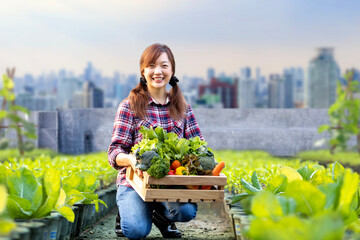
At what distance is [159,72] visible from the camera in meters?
3.10

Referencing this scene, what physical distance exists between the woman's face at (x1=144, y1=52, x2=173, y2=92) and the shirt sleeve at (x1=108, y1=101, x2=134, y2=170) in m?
0.25

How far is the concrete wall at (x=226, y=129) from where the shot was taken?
9.06 meters

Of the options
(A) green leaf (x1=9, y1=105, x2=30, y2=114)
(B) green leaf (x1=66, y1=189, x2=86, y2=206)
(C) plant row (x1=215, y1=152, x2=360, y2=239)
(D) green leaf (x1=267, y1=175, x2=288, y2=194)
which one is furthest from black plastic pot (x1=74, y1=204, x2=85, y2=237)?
(A) green leaf (x1=9, y1=105, x2=30, y2=114)

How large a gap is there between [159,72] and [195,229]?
1459 mm

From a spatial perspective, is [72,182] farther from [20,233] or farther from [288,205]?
[288,205]

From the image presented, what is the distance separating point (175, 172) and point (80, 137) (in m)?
6.82

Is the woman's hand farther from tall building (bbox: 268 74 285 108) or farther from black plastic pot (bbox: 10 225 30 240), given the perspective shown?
tall building (bbox: 268 74 285 108)

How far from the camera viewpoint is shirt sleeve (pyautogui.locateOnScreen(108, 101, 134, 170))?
10.1 ft

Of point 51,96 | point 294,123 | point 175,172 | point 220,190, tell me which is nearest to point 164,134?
point 175,172

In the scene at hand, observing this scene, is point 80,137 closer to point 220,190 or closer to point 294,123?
point 294,123

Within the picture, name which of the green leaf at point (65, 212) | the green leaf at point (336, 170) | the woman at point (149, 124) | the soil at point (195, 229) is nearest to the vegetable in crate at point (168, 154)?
the woman at point (149, 124)

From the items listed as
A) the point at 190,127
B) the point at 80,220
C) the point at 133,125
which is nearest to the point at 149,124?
the point at 133,125

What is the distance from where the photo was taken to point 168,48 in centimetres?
319

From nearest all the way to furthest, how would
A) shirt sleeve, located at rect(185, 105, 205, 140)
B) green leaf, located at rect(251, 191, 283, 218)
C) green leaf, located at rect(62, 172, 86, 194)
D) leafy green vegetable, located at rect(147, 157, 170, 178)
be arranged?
1. green leaf, located at rect(251, 191, 283, 218)
2. leafy green vegetable, located at rect(147, 157, 170, 178)
3. green leaf, located at rect(62, 172, 86, 194)
4. shirt sleeve, located at rect(185, 105, 205, 140)
